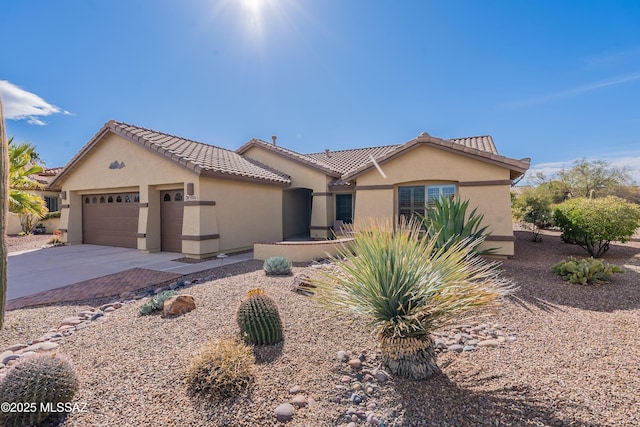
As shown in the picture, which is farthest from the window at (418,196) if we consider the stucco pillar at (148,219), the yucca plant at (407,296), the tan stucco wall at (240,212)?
the stucco pillar at (148,219)

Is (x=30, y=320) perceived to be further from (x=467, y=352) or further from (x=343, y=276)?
(x=467, y=352)

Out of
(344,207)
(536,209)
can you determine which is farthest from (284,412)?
(536,209)

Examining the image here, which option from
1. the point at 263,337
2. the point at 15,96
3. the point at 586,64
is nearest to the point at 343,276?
the point at 263,337

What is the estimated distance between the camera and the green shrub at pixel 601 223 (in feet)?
32.8

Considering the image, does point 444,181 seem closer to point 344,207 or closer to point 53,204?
point 344,207

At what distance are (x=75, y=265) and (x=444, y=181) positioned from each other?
14633mm

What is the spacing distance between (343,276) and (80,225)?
1831 centimetres

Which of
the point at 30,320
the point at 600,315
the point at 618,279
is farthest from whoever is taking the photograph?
the point at 618,279

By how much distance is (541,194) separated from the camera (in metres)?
14.0

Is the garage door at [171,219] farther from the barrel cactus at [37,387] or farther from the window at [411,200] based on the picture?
the barrel cactus at [37,387]

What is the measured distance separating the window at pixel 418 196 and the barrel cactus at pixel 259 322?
29.0ft

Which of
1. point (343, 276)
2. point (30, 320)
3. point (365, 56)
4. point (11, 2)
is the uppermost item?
point (365, 56)

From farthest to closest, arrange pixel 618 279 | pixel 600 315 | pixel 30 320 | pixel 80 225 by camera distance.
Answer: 1. pixel 80 225
2. pixel 618 279
3. pixel 30 320
4. pixel 600 315

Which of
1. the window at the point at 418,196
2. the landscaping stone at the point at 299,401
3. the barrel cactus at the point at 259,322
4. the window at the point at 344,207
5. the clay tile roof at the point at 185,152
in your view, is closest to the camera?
the landscaping stone at the point at 299,401
